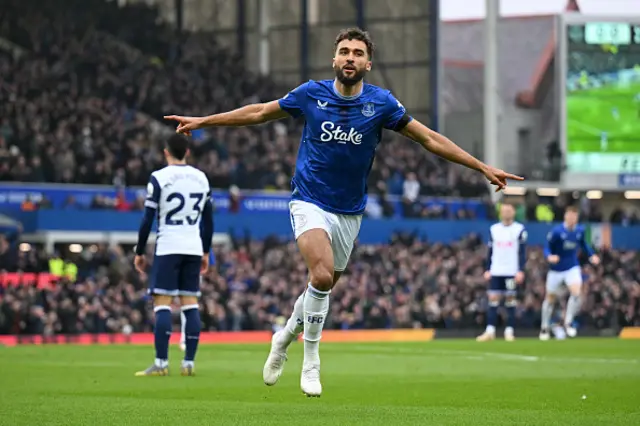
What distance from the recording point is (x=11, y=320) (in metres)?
27.5

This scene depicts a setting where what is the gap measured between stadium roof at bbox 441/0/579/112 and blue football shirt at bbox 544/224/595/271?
27151 mm

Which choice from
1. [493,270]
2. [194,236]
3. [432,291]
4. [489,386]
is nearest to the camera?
[489,386]

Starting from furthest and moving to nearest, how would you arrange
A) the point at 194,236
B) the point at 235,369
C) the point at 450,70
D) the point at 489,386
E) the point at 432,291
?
1. the point at 450,70
2. the point at 432,291
3. the point at 235,369
4. the point at 194,236
5. the point at 489,386

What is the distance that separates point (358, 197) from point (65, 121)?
24705mm

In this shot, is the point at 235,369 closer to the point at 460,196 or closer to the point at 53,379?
the point at 53,379

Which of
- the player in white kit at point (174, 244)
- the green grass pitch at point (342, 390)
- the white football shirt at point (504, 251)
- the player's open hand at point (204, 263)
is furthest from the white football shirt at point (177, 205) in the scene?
the white football shirt at point (504, 251)

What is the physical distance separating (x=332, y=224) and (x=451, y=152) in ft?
3.30

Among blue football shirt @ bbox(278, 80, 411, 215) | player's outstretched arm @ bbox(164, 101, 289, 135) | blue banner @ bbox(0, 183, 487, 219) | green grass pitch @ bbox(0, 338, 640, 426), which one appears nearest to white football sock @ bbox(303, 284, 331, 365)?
green grass pitch @ bbox(0, 338, 640, 426)

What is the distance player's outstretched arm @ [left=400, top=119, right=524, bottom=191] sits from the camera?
9742mm

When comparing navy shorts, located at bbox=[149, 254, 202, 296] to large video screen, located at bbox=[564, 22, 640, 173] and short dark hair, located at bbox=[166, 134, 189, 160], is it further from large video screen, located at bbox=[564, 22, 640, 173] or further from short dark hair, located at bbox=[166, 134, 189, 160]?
large video screen, located at bbox=[564, 22, 640, 173]

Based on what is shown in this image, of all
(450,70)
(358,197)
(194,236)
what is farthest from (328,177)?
(450,70)

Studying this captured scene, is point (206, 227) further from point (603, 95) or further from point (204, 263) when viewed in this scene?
→ point (603, 95)

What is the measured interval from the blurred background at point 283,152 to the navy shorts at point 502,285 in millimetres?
7536

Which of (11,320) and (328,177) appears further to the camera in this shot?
(11,320)
